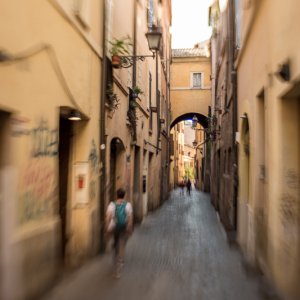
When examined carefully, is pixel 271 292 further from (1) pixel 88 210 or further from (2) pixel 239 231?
(2) pixel 239 231

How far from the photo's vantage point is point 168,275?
816 centimetres

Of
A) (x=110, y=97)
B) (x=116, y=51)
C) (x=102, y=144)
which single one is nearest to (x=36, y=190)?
(x=102, y=144)

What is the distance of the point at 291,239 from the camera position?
6211 mm

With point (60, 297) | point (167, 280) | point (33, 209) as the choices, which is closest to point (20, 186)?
point (33, 209)

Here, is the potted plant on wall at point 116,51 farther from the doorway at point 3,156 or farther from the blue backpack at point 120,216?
the doorway at point 3,156

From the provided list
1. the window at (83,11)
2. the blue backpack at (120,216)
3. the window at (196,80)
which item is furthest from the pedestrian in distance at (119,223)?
the window at (196,80)

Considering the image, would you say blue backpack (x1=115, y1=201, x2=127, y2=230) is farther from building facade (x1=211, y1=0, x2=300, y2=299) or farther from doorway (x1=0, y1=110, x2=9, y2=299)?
doorway (x1=0, y1=110, x2=9, y2=299)

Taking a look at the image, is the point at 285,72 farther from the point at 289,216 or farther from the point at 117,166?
the point at 117,166

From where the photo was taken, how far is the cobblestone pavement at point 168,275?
6.68 m

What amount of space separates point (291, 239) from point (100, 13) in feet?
19.5

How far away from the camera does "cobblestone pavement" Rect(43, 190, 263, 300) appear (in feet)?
21.9

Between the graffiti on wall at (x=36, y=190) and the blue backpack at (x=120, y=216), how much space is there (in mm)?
1378

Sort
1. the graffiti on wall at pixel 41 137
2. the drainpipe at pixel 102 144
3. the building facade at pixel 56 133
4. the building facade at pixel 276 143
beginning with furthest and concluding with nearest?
1. the drainpipe at pixel 102 144
2. the building facade at pixel 276 143
3. the graffiti on wall at pixel 41 137
4. the building facade at pixel 56 133

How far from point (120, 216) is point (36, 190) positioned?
2067mm
